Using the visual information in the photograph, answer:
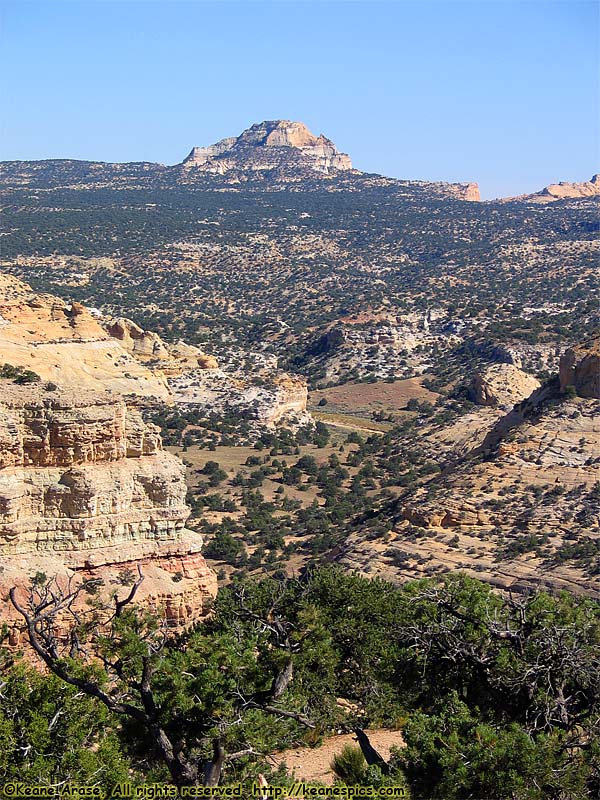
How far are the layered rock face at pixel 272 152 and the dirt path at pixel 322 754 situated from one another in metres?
142

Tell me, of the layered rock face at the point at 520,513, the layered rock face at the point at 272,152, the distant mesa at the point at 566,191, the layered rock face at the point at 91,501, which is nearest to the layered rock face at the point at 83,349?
the layered rock face at the point at 520,513

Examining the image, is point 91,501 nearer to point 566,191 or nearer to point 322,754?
point 322,754

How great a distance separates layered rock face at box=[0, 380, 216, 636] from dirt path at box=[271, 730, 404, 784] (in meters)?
3.15

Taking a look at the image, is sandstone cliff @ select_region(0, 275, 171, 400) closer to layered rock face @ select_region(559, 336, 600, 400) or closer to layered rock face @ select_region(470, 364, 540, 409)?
layered rock face @ select_region(559, 336, 600, 400)

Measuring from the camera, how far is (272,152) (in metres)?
163

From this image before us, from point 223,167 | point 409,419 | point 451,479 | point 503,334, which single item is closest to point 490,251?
point 503,334

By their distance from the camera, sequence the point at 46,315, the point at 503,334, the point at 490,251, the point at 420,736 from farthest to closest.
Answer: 1. the point at 490,251
2. the point at 503,334
3. the point at 46,315
4. the point at 420,736

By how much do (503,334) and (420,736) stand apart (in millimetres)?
60894

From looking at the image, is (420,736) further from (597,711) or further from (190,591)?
(190,591)

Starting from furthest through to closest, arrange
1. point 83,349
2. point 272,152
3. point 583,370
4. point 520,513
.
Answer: point 272,152 < point 83,349 < point 583,370 < point 520,513

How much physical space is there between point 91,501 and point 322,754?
5498 millimetres

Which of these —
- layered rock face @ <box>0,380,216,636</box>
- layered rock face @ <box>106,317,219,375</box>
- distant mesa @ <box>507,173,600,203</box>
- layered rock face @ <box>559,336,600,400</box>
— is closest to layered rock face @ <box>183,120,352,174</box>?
distant mesa @ <box>507,173,600,203</box>

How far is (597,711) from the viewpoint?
43.4 ft

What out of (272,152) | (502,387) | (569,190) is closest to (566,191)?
(569,190)
